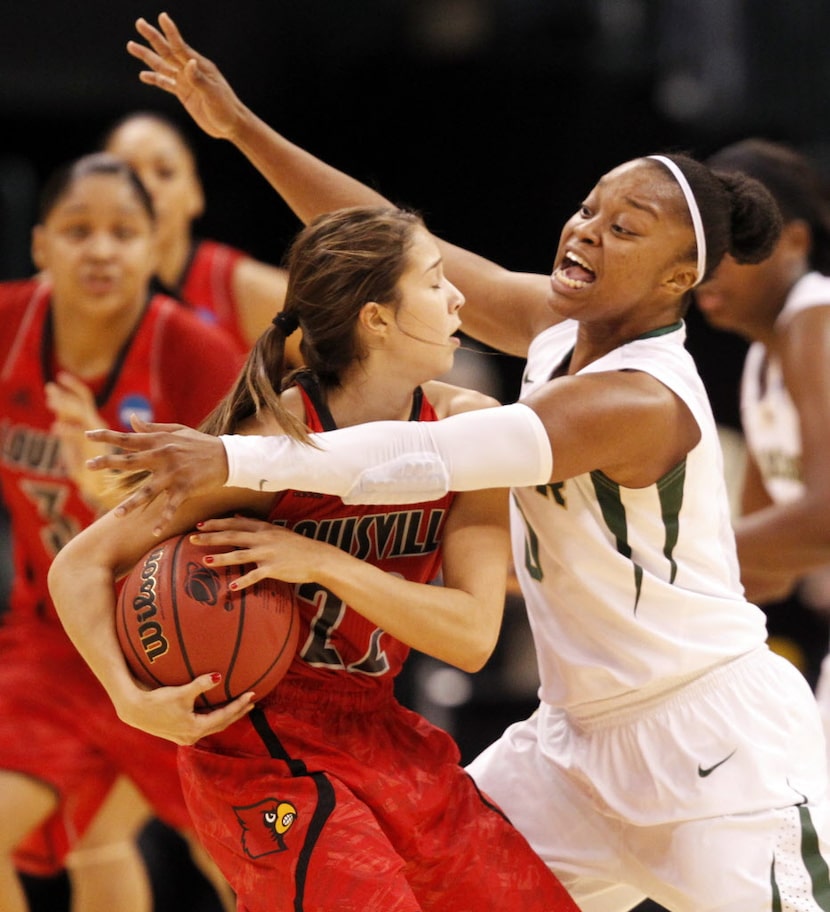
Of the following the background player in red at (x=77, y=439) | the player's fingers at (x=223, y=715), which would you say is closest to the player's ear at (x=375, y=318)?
the player's fingers at (x=223, y=715)

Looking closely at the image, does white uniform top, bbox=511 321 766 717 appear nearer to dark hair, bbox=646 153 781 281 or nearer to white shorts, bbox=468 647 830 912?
white shorts, bbox=468 647 830 912

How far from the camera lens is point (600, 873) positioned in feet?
11.6

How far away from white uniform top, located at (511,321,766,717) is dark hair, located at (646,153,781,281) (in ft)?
0.77

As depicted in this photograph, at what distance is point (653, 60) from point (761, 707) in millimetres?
6791

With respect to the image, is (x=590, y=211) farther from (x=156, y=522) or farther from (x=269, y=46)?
(x=269, y=46)

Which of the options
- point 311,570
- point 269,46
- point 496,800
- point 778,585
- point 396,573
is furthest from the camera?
point 269,46

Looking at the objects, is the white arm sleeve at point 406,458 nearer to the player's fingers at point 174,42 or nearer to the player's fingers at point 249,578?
the player's fingers at point 249,578

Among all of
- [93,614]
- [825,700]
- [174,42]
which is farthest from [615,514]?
[174,42]

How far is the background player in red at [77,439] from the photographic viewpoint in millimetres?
4871

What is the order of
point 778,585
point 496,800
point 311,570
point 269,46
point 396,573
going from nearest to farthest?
point 311,570, point 396,573, point 496,800, point 778,585, point 269,46

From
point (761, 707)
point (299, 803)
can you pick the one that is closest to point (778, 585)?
point (761, 707)

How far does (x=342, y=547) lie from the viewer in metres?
3.29

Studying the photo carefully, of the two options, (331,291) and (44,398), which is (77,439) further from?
(331,291)

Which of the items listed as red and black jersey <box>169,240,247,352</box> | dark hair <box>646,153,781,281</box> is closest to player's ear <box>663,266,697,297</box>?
dark hair <box>646,153,781,281</box>
